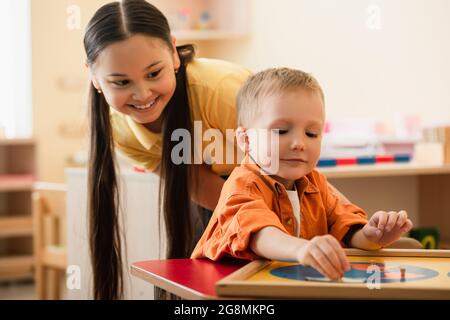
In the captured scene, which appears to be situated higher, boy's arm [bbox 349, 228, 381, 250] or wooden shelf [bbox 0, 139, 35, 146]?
wooden shelf [bbox 0, 139, 35, 146]

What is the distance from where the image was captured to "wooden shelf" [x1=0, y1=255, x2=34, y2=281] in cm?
389

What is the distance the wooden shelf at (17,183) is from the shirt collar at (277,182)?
2973 mm

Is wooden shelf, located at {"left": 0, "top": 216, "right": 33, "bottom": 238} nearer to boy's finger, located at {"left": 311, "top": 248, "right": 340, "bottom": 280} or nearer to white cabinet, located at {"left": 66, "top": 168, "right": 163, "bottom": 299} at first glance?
white cabinet, located at {"left": 66, "top": 168, "right": 163, "bottom": 299}

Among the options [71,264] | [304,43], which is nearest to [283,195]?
[71,264]

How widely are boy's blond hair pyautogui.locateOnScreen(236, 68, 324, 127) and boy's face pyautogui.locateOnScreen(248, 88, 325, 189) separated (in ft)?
0.03

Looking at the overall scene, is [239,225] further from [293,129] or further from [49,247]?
[49,247]

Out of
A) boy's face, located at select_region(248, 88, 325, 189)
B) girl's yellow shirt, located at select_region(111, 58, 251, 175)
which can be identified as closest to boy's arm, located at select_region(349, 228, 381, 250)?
boy's face, located at select_region(248, 88, 325, 189)

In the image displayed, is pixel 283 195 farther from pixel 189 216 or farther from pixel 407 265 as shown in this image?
pixel 189 216

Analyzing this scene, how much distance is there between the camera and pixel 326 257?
0.85 m

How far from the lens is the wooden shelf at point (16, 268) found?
3.89 meters

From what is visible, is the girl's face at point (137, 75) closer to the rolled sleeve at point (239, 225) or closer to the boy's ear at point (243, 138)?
the boy's ear at point (243, 138)

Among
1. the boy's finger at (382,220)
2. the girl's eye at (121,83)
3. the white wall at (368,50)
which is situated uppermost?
the white wall at (368,50)

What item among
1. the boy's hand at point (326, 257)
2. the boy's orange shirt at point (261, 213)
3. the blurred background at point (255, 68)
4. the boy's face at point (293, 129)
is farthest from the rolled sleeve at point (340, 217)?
the blurred background at point (255, 68)

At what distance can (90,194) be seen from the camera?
1.55 metres
